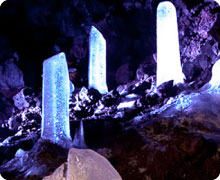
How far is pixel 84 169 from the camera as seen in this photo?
8.95 ft

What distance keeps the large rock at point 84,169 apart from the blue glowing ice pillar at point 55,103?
7033 mm

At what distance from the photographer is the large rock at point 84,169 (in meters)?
2.71

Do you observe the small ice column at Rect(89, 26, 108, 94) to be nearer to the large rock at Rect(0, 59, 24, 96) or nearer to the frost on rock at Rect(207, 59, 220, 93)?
the frost on rock at Rect(207, 59, 220, 93)

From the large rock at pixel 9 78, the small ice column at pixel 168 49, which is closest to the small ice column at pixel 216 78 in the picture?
the small ice column at pixel 168 49

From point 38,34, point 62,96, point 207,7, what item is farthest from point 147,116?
→ point 38,34

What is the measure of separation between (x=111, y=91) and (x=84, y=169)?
16.4 meters

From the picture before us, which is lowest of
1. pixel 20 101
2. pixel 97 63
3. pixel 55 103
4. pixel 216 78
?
pixel 20 101

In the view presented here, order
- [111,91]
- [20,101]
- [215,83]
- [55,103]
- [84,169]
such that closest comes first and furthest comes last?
[84,169] → [55,103] → [215,83] → [111,91] → [20,101]

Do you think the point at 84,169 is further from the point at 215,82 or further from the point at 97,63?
the point at 97,63

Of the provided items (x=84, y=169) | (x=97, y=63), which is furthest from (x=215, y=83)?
(x=84, y=169)

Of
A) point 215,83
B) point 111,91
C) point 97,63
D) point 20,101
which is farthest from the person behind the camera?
point 20,101

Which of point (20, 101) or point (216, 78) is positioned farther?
point (20, 101)

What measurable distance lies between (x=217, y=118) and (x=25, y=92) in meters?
18.4

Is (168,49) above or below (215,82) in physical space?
above
